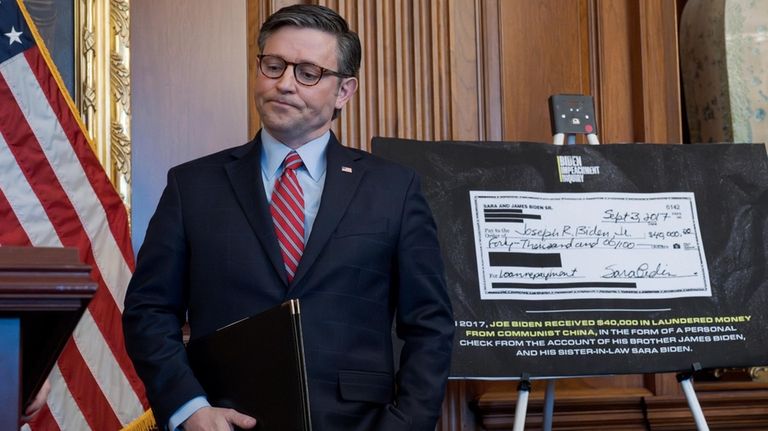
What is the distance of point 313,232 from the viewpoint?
7.38 ft

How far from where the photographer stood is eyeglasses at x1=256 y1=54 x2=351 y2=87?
238cm

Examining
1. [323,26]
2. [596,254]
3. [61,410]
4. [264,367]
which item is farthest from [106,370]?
[596,254]

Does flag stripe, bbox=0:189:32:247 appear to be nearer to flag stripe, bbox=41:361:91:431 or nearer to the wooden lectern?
flag stripe, bbox=41:361:91:431

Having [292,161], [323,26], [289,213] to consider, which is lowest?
[289,213]

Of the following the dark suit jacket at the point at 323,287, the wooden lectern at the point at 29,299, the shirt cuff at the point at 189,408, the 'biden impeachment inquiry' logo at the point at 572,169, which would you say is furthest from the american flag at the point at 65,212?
the wooden lectern at the point at 29,299

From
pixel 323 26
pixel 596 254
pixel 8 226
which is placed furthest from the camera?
pixel 596 254

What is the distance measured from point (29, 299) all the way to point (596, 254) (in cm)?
237

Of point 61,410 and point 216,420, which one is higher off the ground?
point 216,420

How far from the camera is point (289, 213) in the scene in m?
2.32

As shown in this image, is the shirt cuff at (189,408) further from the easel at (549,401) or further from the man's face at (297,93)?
the easel at (549,401)

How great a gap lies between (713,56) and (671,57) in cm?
20

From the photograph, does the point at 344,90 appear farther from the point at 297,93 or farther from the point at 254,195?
the point at 254,195

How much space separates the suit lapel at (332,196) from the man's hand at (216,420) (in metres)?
0.33

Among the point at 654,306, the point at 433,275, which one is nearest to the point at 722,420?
the point at 654,306
